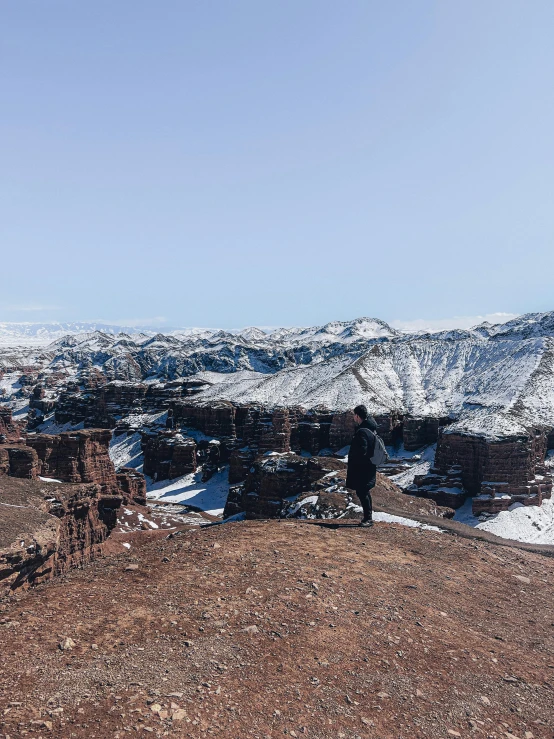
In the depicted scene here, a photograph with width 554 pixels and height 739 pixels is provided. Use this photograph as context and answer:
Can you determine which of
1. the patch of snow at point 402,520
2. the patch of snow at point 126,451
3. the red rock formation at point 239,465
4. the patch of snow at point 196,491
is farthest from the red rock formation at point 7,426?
the patch of snow at point 402,520

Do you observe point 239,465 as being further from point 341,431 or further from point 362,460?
point 362,460

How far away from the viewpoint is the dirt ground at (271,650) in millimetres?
5270

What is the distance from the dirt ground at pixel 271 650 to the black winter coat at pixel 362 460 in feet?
8.43

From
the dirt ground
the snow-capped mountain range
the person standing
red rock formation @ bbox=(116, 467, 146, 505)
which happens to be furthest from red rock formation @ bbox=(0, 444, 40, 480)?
Answer: the snow-capped mountain range

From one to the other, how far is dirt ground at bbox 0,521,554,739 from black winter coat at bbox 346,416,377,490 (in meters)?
2.57

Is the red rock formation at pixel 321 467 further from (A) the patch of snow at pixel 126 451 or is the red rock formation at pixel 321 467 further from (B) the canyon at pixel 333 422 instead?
(A) the patch of snow at pixel 126 451

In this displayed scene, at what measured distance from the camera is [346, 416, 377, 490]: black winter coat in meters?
12.5

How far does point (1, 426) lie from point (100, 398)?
2965cm

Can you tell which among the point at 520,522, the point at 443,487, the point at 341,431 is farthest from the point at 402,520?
the point at 341,431

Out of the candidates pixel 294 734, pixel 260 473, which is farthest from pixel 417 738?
pixel 260 473

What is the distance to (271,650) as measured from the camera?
6559 mm

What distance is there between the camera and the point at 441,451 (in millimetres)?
56281

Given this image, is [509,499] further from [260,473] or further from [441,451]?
[260,473]

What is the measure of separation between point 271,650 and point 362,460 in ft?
22.1
